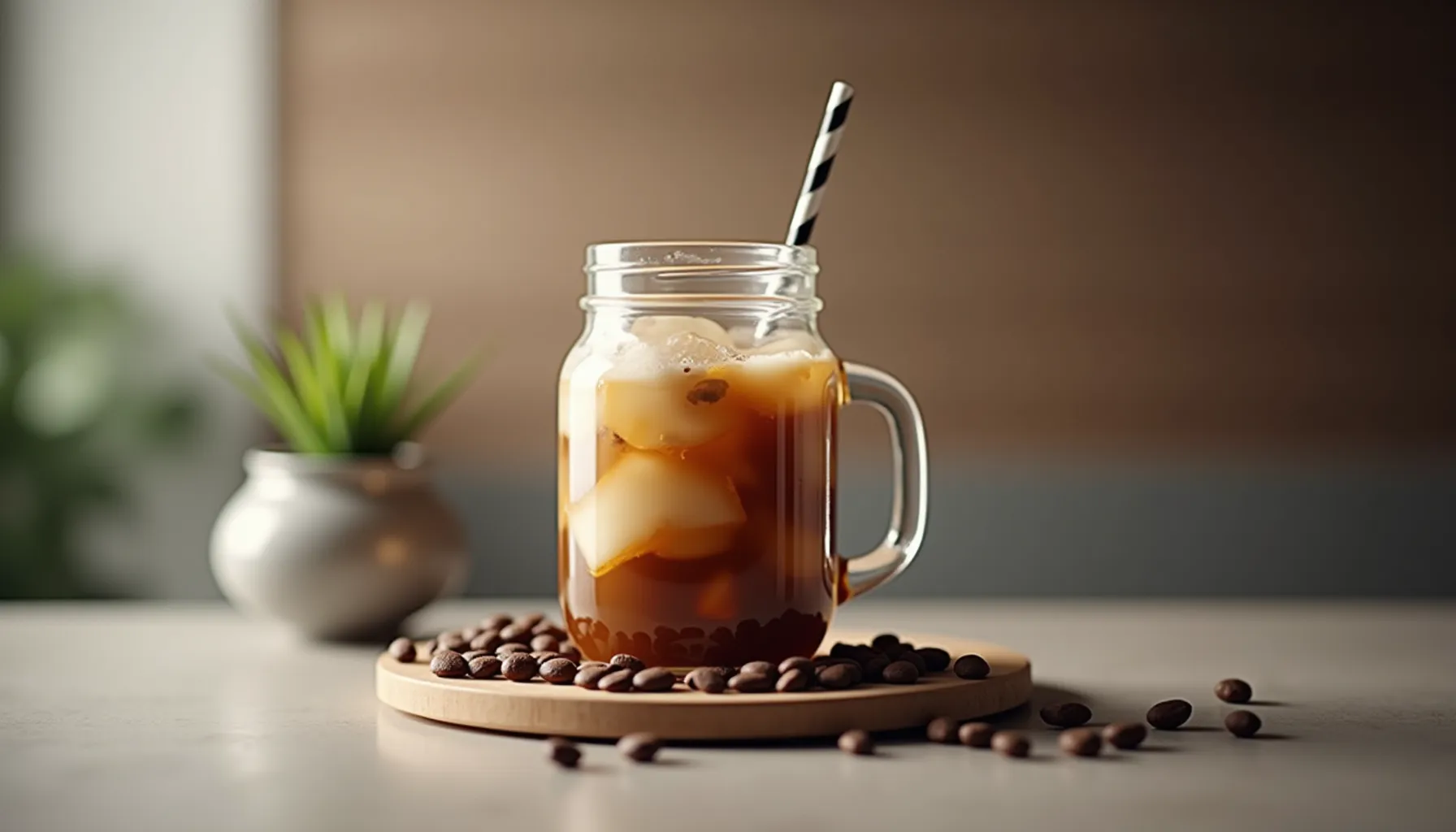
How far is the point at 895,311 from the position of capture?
10.9ft

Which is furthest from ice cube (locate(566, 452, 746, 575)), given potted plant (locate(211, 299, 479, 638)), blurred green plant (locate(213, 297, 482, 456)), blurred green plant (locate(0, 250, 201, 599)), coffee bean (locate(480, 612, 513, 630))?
blurred green plant (locate(0, 250, 201, 599))

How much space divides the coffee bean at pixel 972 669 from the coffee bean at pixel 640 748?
0.27 metres

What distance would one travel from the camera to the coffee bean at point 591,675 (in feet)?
3.55

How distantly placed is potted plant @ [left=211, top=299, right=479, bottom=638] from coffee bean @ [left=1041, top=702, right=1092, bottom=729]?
0.75 meters

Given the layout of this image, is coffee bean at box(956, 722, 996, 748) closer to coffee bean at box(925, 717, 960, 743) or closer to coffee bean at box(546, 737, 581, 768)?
coffee bean at box(925, 717, 960, 743)

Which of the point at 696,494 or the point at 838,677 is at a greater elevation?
the point at 696,494

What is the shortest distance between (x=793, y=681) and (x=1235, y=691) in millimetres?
371

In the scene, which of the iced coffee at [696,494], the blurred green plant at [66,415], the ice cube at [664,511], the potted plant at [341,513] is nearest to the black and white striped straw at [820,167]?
the iced coffee at [696,494]

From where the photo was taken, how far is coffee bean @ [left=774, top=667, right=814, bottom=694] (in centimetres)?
107

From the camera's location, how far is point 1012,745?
992 millimetres

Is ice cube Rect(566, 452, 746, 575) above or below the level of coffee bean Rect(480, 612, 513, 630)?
above

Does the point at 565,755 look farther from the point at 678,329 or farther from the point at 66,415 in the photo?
the point at 66,415

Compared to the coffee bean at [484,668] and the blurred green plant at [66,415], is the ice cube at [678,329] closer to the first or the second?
the coffee bean at [484,668]

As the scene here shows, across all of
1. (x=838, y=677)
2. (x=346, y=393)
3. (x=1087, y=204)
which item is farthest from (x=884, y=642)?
(x=1087, y=204)
